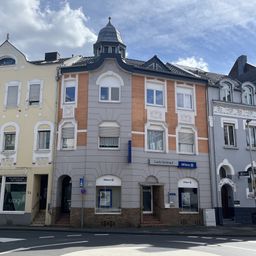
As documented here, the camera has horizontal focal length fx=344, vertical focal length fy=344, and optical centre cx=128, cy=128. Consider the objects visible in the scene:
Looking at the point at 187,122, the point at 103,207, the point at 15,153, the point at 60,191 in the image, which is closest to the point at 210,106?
the point at 187,122

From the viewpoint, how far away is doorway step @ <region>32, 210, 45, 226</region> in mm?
23609

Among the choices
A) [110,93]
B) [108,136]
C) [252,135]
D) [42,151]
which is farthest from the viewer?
[252,135]

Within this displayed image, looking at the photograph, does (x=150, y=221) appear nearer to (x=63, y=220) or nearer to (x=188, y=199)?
(x=188, y=199)

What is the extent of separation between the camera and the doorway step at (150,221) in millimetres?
23547

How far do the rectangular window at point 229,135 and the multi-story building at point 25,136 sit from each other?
13861mm

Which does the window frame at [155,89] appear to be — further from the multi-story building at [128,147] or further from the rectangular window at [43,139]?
the rectangular window at [43,139]

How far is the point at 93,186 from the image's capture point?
23578 millimetres

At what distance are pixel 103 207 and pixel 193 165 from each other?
747 cm

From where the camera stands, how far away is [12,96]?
26.5 m

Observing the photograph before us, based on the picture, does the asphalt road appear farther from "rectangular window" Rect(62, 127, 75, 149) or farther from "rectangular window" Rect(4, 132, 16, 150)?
"rectangular window" Rect(4, 132, 16, 150)

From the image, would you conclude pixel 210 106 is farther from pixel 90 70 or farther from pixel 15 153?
pixel 15 153

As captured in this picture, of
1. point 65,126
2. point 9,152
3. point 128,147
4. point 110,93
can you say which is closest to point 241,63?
point 110,93

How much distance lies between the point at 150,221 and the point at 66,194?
253 inches

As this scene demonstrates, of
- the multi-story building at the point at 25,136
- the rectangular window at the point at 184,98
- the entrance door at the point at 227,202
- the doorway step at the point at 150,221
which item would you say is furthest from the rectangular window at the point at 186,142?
the multi-story building at the point at 25,136
